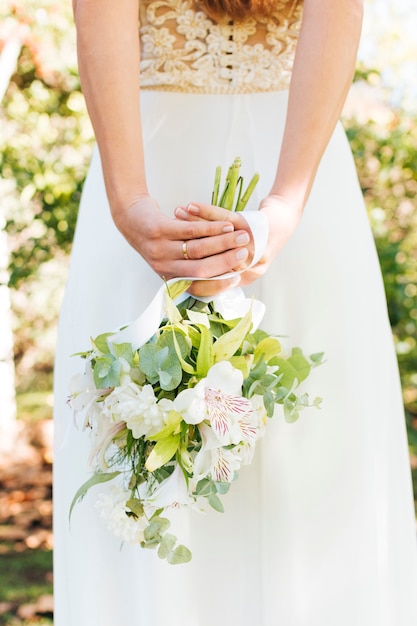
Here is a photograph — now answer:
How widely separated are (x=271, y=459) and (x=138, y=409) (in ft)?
1.64

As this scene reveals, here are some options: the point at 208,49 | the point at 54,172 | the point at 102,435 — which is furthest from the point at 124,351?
the point at 54,172

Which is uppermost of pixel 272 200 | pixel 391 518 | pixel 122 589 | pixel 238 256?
pixel 272 200

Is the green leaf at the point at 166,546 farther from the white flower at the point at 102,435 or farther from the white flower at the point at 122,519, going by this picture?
the white flower at the point at 102,435

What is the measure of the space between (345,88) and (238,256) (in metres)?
0.45

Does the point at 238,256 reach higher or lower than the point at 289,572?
higher

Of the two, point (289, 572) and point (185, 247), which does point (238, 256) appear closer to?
point (185, 247)

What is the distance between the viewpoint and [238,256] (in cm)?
157

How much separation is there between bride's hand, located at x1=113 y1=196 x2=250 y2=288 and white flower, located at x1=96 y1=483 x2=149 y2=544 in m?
0.40

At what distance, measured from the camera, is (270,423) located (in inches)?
72.2

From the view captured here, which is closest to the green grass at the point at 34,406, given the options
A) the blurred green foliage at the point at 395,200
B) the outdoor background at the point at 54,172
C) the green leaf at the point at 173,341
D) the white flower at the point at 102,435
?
the outdoor background at the point at 54,172

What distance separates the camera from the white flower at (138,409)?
1421mm

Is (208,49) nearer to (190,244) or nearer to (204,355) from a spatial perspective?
(190,244)

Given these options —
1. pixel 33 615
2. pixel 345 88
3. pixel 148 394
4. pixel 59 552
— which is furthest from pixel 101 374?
pixel 33 615

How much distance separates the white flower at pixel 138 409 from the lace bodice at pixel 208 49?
75 centimetres
